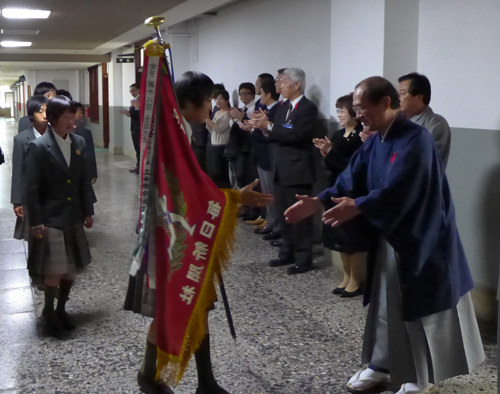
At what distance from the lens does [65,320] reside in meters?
3.54

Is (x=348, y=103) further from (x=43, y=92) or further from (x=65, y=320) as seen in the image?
(x=43, y=92)

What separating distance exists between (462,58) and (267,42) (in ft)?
11.0

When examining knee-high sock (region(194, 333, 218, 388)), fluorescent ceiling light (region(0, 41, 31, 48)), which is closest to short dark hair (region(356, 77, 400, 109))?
knee-high sock (region(194, 333, 218, 388))

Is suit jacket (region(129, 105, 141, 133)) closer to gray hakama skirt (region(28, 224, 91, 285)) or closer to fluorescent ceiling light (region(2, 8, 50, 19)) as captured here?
fluorescent ceiling light (region(2, 8, 50, 19))

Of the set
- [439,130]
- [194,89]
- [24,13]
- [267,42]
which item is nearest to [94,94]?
[24,13]

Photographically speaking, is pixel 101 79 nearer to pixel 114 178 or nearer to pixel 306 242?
pixel 114 178

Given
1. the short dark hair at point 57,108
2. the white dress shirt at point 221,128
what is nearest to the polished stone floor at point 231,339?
the short dark hair at point 57,108

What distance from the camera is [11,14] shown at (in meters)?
8.56

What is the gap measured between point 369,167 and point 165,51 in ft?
3.43

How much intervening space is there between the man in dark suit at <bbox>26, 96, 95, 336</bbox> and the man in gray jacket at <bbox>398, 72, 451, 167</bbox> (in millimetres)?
2025

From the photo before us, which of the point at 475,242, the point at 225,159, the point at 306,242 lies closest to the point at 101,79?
the point at 225,159

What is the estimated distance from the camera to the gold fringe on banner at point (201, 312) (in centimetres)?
221

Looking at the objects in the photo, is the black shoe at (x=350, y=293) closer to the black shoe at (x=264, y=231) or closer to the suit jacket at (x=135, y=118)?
the black shoe at (x=264, y=231)

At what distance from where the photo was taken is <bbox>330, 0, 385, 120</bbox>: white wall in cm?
426
